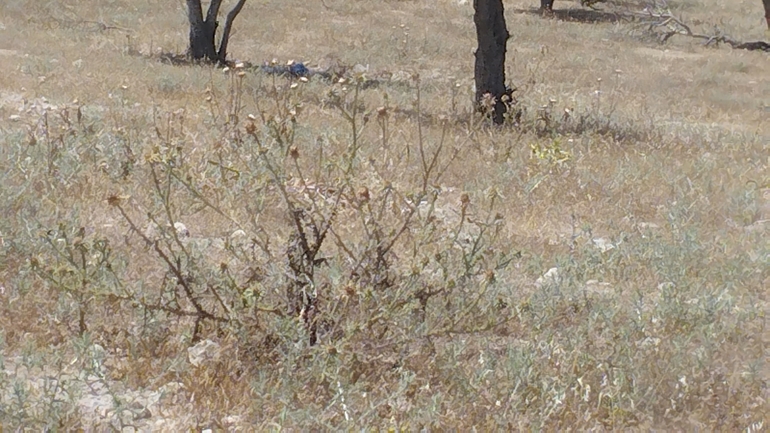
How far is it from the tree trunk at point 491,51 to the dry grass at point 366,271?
626 millimetres

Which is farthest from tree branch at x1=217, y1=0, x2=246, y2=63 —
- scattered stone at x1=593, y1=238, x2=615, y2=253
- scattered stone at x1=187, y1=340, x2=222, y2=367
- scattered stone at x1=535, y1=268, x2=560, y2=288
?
scattered stone at x1=187, y1=340, x2=222, y2=367

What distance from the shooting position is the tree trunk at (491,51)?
11062 mm

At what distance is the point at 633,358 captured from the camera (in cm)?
396

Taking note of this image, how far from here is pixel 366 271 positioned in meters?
4.02

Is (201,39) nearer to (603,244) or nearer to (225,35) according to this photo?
(225,35)

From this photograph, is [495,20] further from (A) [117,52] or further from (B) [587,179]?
(A) [117,52]

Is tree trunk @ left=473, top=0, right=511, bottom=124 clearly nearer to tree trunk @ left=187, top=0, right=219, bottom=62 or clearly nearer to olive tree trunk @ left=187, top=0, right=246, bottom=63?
olive tree trunk @ left=187, top=0, right=246, bottom=63

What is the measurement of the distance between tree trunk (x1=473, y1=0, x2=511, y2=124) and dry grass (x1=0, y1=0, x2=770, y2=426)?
63 centimetres

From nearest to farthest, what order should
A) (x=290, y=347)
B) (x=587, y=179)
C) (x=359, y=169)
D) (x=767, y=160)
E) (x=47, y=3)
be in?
(x=290, y=347) → (x=359, y=169) → (x=587, y=179) → (x=767, y=160) → (x=47, y=3)

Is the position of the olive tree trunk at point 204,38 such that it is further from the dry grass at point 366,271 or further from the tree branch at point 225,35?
the dry grass at point 366,271

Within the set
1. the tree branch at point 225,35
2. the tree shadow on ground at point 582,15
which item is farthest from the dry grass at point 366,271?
the tree shadow on ground at point 582,15

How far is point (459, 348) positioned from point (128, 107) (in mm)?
6040

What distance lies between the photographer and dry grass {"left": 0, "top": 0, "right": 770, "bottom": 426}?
11.6 ft

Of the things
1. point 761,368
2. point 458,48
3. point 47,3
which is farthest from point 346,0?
point 761,368
